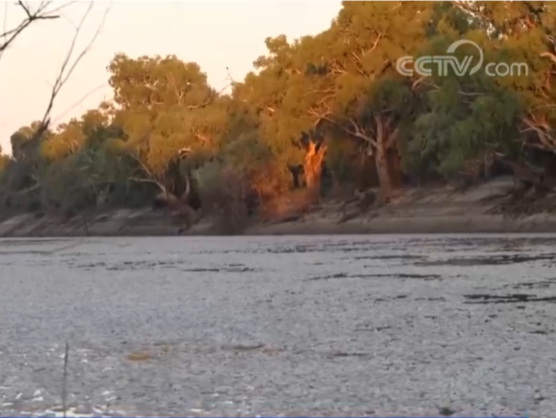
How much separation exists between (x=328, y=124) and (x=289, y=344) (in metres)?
31.5

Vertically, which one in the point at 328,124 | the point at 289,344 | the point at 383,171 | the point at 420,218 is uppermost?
the point at 328,124

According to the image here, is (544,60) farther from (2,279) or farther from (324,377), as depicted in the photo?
(324,377)

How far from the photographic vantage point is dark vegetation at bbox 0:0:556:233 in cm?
2661

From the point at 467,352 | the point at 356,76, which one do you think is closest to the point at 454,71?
the point at 356,76

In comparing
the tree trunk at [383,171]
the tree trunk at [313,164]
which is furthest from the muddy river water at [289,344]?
the tree trunk at [313,164]

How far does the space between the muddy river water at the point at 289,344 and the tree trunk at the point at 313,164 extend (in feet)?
85.5

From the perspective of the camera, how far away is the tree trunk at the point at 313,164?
38812 mm

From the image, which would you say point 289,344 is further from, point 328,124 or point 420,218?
point 328,124

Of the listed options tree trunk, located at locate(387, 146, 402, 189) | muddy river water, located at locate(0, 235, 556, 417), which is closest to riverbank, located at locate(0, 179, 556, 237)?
tree trunk, located at locate(387, 146, 402, 189)

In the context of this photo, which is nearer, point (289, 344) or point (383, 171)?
point (289, 344)

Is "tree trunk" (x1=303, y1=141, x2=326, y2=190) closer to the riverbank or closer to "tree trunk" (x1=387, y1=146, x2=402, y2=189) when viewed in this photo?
the riverbank

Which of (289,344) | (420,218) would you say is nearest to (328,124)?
(420,218)

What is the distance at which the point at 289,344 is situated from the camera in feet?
21.2

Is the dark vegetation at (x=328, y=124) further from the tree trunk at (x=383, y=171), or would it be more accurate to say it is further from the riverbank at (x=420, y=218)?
the riverbank at (x=420, y=218)
